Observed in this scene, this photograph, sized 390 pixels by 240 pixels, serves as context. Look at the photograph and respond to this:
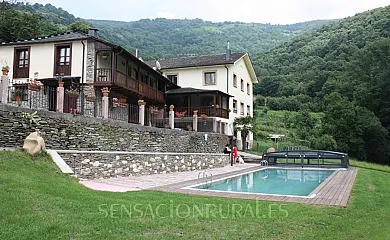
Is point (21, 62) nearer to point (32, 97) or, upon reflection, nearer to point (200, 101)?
point (32, 97)

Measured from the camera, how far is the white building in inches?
1206

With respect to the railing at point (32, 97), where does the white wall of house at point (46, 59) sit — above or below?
above

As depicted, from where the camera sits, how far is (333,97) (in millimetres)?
38844

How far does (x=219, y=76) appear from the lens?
3100 centimetres

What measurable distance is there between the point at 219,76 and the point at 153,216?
86.1 feet

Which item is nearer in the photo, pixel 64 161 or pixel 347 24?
pixel 64 161

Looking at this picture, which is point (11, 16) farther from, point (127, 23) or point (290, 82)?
point (127, 23)

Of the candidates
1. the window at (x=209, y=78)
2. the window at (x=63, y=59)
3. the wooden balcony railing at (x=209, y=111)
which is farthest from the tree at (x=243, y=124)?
the window at (x=63, y=59)

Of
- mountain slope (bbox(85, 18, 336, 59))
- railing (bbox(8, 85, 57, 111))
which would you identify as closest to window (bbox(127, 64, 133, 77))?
railing (bbox(8, 85, 57, 111))

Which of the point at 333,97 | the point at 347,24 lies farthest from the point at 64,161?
the point at 347,24

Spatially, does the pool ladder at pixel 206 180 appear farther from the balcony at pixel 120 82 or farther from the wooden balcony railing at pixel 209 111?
the wooden balcony railing at pixel 209 111

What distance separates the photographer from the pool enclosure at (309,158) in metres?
21.1

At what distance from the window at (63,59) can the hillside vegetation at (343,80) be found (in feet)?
86.1

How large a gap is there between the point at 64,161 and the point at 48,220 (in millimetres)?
5111
